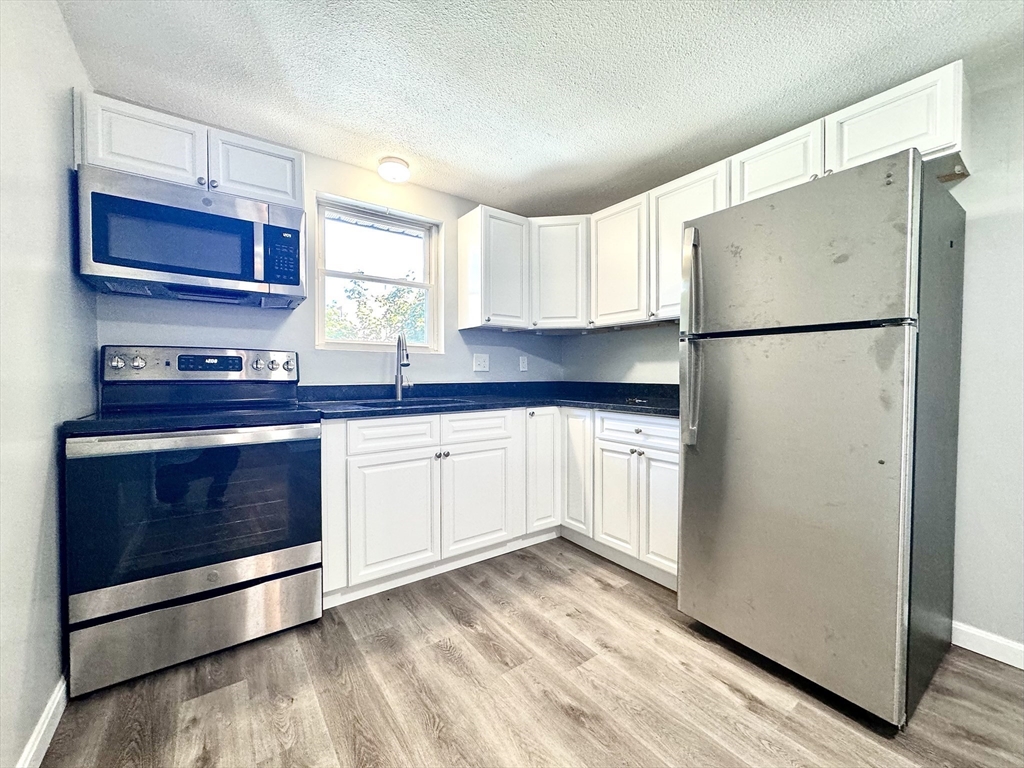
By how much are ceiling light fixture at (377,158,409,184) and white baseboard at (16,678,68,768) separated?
2.61 metres

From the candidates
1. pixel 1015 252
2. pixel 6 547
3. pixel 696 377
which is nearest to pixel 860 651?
pixel 696 377

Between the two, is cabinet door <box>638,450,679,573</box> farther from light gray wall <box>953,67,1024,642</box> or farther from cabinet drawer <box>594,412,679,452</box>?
light gray wall <box>953,67,1024,642</box>

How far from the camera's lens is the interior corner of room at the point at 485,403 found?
1.25m

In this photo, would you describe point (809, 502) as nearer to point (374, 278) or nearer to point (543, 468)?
point (543, 468)

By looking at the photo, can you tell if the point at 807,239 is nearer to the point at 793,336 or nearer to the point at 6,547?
the point at 793,336

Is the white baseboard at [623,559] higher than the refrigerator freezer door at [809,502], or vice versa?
the refrigerator freezer door at [809,502]

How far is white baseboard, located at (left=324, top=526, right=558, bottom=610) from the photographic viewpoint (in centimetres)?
202

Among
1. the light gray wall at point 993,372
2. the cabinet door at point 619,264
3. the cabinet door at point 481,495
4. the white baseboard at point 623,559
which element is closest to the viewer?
the light gray wall at point 993,372

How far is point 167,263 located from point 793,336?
97.1 inches

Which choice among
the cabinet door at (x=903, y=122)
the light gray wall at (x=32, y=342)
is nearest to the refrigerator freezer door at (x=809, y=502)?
the cabinet door at (x=903, y=122)

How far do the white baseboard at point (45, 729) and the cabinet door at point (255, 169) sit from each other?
1.95 metres

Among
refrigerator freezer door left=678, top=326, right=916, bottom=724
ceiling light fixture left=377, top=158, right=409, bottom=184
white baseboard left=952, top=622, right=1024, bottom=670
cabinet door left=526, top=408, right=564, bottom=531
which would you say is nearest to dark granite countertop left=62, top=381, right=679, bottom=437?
cabinet door left=526, top=408, right=564, bottom=531

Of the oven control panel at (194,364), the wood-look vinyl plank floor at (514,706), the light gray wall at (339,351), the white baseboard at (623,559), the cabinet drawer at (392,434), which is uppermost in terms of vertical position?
the light gray wall at (339,351)

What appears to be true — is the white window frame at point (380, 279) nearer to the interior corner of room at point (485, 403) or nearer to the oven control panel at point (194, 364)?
the interior corner of room at point (485, 403)
